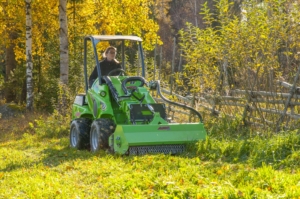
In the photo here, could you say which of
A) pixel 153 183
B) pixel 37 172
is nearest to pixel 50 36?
pixel 37 172

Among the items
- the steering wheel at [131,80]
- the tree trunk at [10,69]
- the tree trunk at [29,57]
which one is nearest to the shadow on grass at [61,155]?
the steering wheel at [131,80]

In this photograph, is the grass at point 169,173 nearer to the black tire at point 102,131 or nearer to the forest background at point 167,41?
the black tire at point 102,131

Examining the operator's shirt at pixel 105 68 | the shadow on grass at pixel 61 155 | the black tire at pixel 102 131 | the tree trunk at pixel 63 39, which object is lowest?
the shadow on grass at pixel 61 155

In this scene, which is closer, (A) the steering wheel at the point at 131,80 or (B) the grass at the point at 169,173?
Answer: (B) the grass at the point at 169,173

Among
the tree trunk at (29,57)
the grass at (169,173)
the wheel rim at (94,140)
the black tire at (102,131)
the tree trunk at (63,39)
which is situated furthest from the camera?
the tree trunk at (29,57)

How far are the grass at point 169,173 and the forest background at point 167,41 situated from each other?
1733 mm

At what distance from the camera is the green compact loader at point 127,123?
8.59m

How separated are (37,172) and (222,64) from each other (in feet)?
16.7

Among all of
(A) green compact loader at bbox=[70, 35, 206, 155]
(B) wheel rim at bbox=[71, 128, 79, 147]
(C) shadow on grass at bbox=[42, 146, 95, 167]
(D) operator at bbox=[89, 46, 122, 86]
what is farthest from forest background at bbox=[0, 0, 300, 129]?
(C) shadow on grass at bbox=[42, 146, 95, 167]

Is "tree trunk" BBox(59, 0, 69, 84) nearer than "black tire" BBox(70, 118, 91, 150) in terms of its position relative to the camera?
No

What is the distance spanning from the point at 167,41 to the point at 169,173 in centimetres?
3142

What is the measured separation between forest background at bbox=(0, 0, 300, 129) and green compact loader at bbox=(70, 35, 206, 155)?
164cm

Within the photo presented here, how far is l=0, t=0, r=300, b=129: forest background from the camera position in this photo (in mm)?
9695

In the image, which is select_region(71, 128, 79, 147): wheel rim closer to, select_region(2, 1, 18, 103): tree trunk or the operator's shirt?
the operator's shirt
